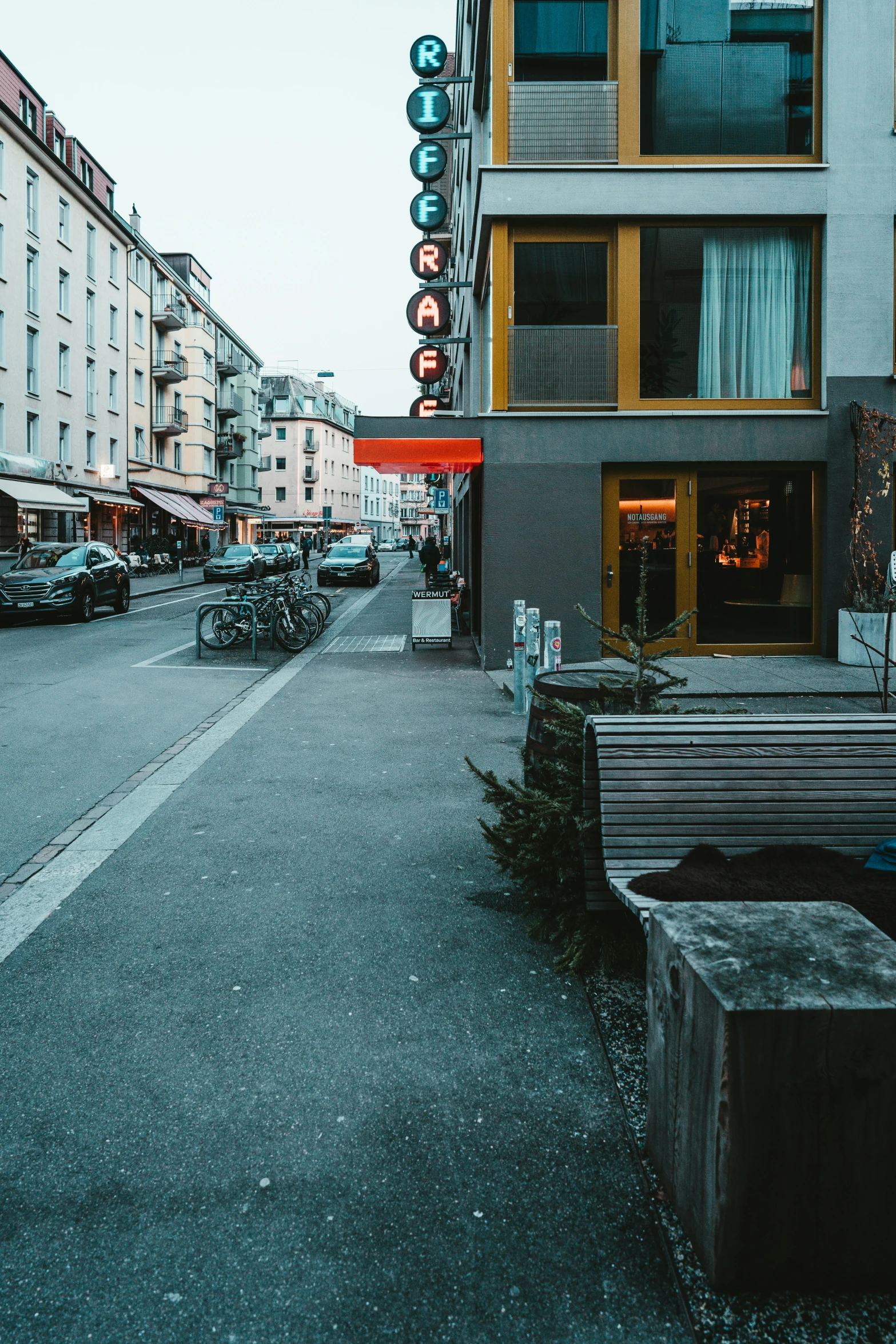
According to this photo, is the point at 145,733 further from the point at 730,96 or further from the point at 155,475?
the point at 155,475

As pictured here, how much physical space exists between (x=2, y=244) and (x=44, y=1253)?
37.3 meters

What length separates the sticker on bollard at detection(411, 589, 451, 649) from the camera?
15.8 metres

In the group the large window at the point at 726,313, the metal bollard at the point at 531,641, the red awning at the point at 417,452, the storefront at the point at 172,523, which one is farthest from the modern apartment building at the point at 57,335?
the metal bollard at the point at 531,641

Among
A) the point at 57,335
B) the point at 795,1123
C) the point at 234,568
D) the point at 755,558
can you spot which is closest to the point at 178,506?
the point at 57,335

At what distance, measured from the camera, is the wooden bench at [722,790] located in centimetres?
369

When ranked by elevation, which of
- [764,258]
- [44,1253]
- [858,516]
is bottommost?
[44,1253]

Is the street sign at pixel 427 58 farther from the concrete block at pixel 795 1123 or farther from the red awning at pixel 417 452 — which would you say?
the concrete block at pixel 795 1123

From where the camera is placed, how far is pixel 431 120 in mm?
18344

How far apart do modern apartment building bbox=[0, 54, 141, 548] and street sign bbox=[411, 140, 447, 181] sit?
17.7 meters

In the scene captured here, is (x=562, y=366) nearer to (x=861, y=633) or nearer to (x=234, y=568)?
(x=861, y=633)

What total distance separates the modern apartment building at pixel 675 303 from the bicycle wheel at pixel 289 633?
362 centimetres

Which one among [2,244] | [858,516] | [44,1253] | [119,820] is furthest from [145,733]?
[2,244]

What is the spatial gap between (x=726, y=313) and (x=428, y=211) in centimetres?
757

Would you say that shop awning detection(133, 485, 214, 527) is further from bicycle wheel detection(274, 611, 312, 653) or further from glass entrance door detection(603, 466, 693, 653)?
glass entrance door detection(603, 466, 693, 653)
